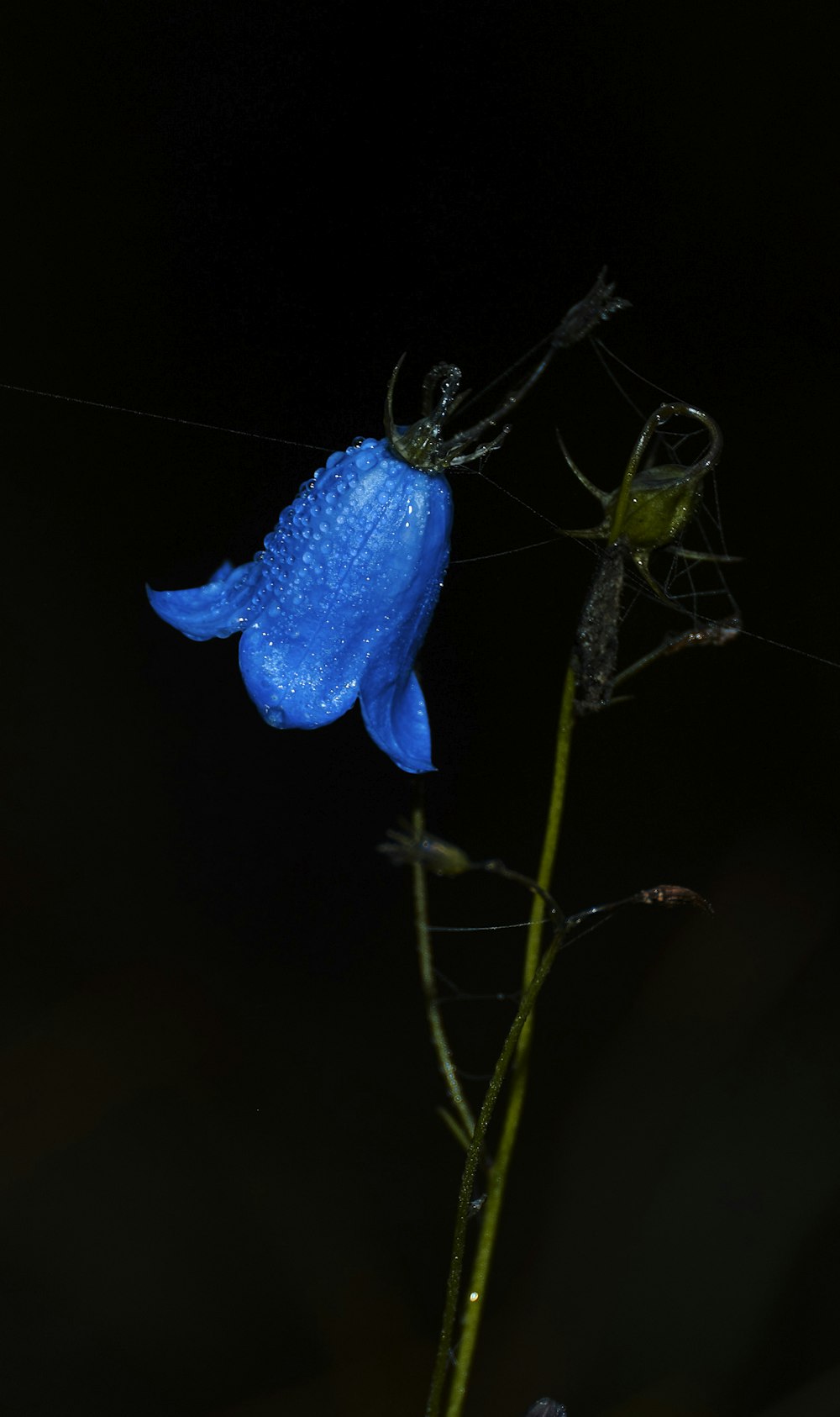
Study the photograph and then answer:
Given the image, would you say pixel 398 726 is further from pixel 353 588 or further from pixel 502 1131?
pixel 502 1131

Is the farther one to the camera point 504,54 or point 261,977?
point 261,977

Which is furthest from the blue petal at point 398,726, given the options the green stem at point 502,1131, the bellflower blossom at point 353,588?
the green stem at point 502,1131

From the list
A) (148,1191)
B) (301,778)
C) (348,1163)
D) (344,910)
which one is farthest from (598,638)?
(148,1191)

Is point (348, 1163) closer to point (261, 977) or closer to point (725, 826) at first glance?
point (261, 977)

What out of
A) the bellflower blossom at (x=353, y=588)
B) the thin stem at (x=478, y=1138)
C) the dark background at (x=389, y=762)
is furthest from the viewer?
the dark background at (x=389, y=762)

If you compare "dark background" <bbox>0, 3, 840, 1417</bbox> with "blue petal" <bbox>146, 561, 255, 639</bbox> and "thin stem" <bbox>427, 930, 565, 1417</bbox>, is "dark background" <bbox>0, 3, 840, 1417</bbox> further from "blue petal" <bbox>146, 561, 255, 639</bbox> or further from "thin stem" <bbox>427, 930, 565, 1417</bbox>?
"thin stem" <bbox>427, 930, 565, 1417</bbox>

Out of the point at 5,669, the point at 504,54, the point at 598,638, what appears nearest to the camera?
the point at 598,638

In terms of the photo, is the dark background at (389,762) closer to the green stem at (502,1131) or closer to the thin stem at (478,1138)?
the green stem at (502,1131)
